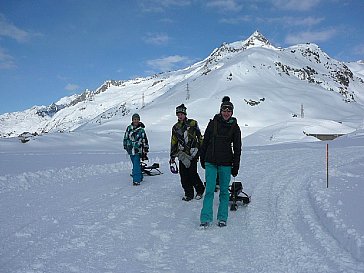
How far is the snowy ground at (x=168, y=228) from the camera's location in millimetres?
4648

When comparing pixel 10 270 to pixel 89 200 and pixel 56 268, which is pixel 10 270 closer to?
pixel 56 268

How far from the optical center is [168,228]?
6.19 m

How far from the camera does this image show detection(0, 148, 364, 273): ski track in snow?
4625 mm

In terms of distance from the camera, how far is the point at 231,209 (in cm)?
740

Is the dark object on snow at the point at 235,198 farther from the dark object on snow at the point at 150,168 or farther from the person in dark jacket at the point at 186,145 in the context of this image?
the dark object on snow at the point at 150,168

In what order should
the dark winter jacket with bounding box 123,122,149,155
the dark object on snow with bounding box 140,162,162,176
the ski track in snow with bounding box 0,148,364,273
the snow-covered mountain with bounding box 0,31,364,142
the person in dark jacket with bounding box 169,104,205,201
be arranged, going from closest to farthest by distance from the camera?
the ski track in snow with bounding box 0,148,364,273 < the person in dark jacket with bounding box 169,104,205,201 < the dark winter jacket with bounding box 123,122,149,155 < the dark object on snow with bounding box 140,162,162,176 < the snow-covered mountain with bounding box 0,31,364,142

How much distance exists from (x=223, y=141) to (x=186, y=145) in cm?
199

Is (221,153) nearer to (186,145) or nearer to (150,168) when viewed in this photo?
(186,145)

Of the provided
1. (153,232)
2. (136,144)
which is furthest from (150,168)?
(153,232)

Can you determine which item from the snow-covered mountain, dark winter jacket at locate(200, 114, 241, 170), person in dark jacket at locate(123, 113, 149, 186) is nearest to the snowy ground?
person in dark jacket at locate(123, 113, 149, 186)

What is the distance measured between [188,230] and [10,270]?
2830mm

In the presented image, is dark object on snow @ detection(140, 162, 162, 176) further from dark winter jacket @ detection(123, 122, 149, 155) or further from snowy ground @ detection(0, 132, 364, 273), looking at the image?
dark winter jacket @ detection(123, 122, 149, 155)

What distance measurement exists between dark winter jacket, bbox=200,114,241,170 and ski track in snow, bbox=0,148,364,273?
1198 mm

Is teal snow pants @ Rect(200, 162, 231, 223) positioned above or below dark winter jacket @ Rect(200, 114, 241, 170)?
below
